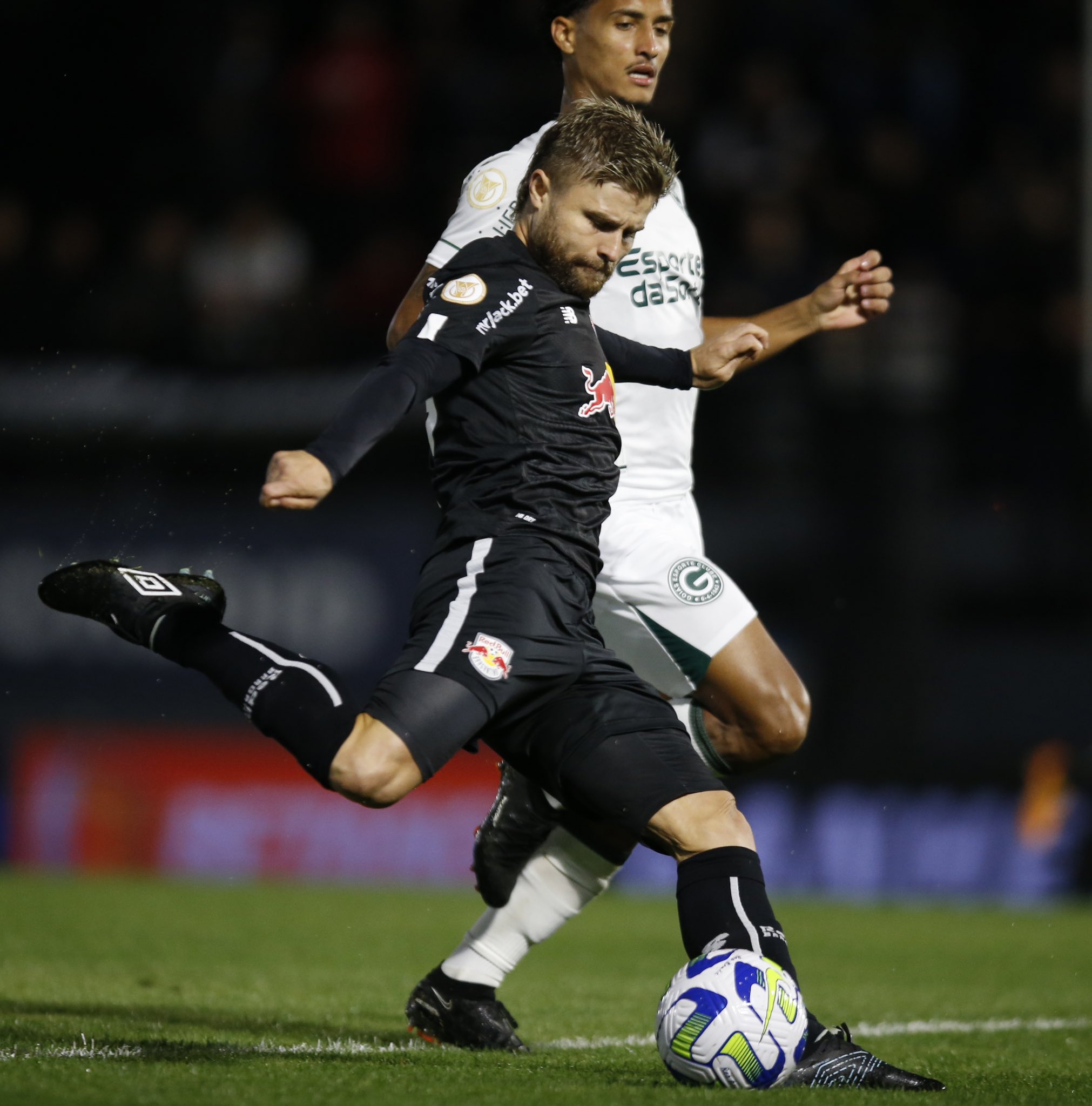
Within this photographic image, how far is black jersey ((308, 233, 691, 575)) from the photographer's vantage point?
396 cm

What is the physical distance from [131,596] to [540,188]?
134 cm

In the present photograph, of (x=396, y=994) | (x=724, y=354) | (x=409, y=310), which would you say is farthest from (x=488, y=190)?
(x=396, y=994)

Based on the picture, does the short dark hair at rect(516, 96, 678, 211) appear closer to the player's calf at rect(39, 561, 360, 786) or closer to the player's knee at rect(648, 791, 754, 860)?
the player's calf at rect(39, 561, 360, 786)

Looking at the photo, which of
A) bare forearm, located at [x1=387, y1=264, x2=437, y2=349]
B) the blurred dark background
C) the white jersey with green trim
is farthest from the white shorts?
the blurred dark background

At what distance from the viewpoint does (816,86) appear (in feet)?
41.3

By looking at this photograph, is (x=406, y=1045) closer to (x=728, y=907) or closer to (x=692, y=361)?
(x=728, y=907)

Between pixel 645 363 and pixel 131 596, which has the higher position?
pixel 645 363

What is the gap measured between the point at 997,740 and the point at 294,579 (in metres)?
4.22

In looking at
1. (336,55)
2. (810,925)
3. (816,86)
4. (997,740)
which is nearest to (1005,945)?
(810,925)

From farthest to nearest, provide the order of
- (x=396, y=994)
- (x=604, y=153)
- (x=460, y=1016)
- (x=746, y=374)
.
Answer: (x=746, y=374)
(x=396, y=994)
(x=460, y=1016)
(x=604, y=153)

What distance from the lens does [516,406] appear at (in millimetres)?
4059

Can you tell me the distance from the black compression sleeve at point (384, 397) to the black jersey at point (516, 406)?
0.09ft

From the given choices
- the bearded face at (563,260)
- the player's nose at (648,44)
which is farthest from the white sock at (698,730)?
the player's nose at (648,44)

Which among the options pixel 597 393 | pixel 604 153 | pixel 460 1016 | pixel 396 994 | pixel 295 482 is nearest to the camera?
pixel 295 482
